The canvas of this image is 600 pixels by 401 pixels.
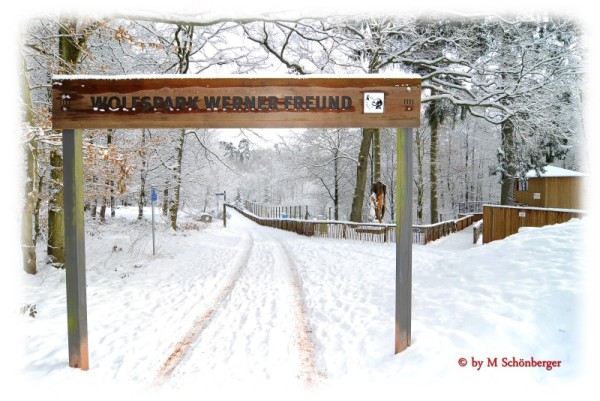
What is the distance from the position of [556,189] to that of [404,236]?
22.0 metres

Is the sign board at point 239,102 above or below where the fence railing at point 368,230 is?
above

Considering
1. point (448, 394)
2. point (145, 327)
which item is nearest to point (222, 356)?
point (145, 327)

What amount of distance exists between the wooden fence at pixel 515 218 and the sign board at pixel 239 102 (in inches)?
381

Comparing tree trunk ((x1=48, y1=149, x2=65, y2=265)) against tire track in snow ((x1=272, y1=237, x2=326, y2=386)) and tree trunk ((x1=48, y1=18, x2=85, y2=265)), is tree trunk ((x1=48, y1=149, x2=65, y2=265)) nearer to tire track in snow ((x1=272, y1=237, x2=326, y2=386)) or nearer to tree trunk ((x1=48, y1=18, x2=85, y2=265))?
tree trunk ((x1=48, y1=18, x2=85, y2=265))

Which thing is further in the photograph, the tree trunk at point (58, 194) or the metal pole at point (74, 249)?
the tree trunk at point (58, 194)

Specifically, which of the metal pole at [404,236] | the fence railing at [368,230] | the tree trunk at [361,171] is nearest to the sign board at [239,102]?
the metal pole at [404,236]

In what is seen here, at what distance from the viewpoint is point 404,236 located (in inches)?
149

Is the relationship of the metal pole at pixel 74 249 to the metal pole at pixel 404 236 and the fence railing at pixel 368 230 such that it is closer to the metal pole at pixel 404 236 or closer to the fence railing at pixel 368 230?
the metal pole at pixel 404 236

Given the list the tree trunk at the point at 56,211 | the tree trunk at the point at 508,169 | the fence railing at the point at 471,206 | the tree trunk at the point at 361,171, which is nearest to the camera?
the tree trunk at the point at 56,211

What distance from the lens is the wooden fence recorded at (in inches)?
398

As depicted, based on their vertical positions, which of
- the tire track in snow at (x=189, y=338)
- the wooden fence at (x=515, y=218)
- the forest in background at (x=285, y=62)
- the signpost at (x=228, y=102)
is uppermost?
the forest in background at (x=285, y=62)

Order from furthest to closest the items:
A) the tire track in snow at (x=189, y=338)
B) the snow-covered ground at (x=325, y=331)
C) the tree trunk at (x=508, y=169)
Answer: the tree trunk at (x=508, y=169) < the tire track in snow at (x=189, y=338) < the snow-covered ground at (x=325, y=331)

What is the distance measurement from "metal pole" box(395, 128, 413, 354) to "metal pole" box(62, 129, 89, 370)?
3.88 m

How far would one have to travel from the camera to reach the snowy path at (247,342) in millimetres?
3658
